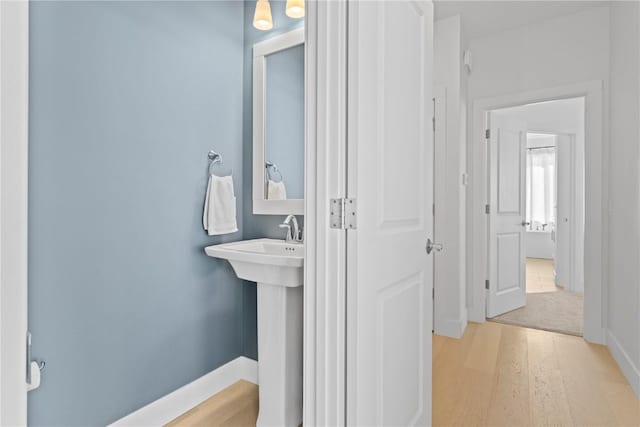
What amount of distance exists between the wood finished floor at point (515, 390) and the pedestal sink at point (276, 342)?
234 millimetres

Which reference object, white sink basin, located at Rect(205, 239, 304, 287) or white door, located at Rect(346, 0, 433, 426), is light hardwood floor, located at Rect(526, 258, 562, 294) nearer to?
white door, located at Rect(346, 0, 433, 426)

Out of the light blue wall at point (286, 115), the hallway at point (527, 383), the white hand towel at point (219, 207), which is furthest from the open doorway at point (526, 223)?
the white hand towel at point (219, 207)

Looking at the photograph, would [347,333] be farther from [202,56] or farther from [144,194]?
[202,56]

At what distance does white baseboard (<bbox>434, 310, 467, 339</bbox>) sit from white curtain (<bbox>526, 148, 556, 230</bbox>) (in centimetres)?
514

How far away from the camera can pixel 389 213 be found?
4.08ft

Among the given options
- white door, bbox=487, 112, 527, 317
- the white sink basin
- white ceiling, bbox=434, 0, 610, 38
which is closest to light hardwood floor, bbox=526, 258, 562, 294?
white door, bbox=487, 112, 527, 317

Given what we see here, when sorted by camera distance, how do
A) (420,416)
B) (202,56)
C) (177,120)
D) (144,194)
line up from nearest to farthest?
(420,416), (144,194), (177,120), (202,56)

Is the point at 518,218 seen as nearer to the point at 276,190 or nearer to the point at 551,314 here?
the point at 551,314

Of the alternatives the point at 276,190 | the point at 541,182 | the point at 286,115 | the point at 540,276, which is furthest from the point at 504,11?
the point at 541,182

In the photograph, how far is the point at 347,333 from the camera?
1098mm

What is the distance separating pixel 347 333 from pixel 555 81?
2956mm

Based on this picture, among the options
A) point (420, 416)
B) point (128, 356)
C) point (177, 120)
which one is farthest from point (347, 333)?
point (177, 120)

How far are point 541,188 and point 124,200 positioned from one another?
743cm
